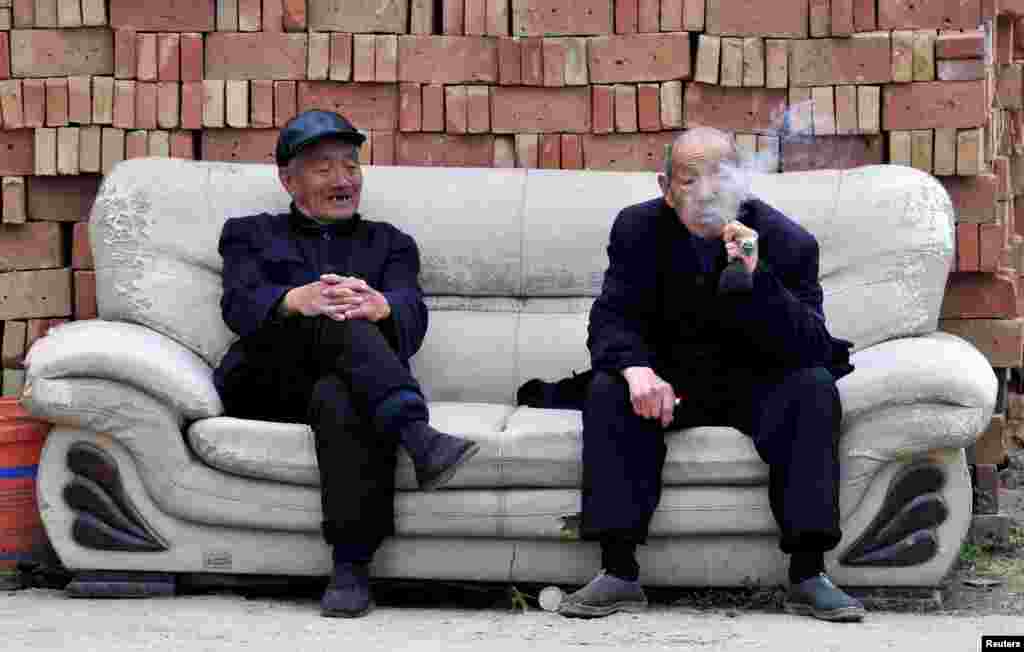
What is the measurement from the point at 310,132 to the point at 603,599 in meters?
1.67

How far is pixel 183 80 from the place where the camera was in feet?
20.3

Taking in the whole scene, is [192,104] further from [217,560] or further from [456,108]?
[217,560]

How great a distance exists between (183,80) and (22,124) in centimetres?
56

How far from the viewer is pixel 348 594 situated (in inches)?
188

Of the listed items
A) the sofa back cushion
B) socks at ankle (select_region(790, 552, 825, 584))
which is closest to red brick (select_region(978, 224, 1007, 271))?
the sofa back cushion

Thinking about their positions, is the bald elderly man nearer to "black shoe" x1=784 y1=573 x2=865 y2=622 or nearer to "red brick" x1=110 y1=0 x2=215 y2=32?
"black shoe" x1=784 y1=573 x2=865 y2=622

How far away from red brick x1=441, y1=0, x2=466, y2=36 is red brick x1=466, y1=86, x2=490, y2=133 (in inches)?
7.8

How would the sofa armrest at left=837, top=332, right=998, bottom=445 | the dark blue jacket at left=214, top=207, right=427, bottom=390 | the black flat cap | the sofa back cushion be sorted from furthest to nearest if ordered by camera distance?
the sofa back cushion, the black flat cap, the dark blue jacket at left=214, top=207, right=427, bottom=390, the sofa armrest at left=837, top=332, right=998, bottom=445

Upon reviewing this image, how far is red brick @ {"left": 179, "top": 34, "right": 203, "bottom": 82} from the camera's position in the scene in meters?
6.18

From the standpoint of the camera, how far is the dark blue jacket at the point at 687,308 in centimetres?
491

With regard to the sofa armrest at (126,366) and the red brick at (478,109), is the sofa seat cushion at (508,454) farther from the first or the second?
the red brick at (478,109)

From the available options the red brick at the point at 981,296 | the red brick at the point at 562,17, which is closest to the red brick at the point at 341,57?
the red brick at the point at 562,17

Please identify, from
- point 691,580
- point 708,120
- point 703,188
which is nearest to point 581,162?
point 708,120

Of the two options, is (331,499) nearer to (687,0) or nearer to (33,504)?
(33,504)
